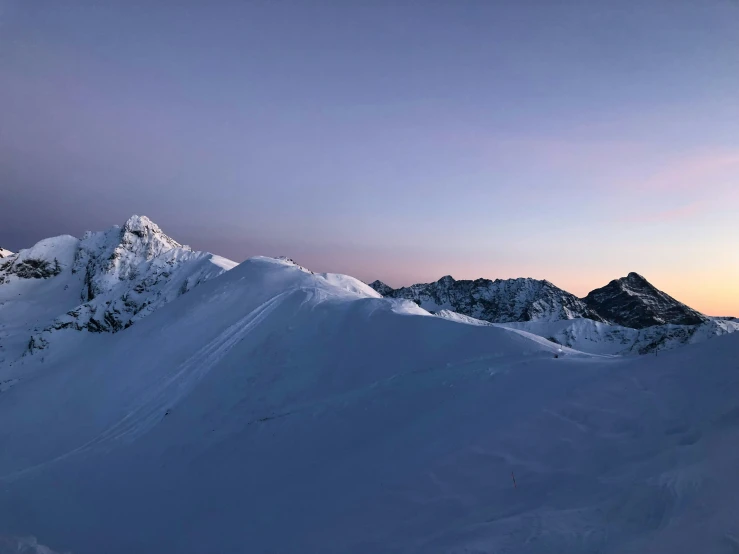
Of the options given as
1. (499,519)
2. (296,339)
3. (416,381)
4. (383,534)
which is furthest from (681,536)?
(296,339)

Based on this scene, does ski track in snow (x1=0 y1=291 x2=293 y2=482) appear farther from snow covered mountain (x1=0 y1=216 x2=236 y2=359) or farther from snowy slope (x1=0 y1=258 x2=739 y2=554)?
snow covered mountain (x1=0 y1=216 x2=236 y2=359)

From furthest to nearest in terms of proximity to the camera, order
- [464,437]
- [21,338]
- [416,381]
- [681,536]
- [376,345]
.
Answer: [21,338] < [376,345] < [416,381] < [464,437] < [681,536]

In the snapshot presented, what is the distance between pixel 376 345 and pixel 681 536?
1619 cm

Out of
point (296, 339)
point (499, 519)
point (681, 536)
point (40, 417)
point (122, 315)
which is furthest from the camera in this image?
point (122, 315)

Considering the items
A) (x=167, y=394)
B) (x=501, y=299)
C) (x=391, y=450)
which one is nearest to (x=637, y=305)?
(x=501, y=299)

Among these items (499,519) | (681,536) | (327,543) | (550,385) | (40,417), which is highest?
(550,385)

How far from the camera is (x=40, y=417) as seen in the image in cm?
3055

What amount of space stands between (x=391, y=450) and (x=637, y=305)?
162m

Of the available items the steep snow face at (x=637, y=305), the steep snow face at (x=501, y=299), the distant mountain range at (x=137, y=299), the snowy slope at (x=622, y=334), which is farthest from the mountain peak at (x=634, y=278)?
the snowy slope at (x=622, y=334)

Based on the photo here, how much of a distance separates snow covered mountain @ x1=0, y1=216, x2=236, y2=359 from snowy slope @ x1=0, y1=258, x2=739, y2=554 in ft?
94.0

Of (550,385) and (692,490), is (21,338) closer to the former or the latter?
(550,385)

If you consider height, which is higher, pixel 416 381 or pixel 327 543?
pixel 416 381

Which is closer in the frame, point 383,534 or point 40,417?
point 383,534

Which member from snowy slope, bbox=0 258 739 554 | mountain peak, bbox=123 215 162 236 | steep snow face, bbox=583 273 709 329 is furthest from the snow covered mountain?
steep snow face, bbox=583 273 709 329
